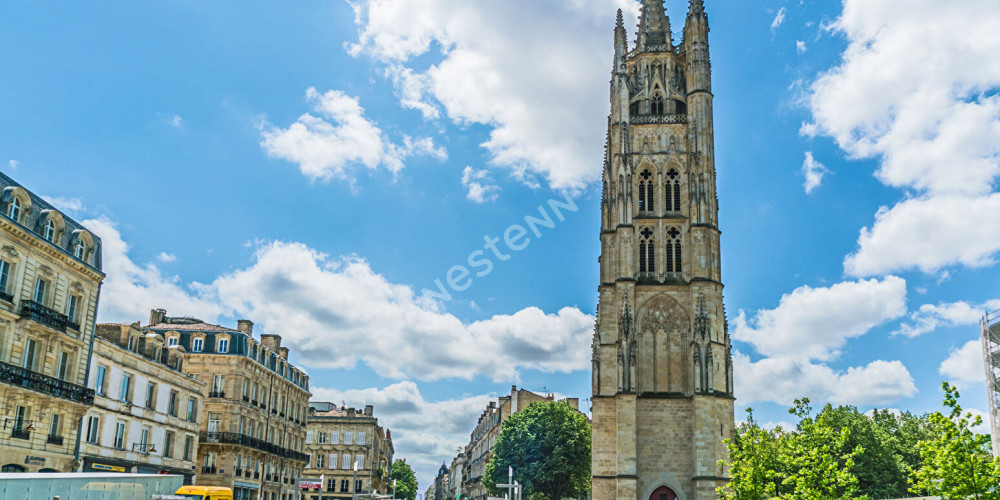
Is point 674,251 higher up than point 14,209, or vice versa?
point 674,251

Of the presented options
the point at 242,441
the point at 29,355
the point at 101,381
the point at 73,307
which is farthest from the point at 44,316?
the point at 242,441

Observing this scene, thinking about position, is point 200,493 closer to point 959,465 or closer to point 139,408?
point 139,408

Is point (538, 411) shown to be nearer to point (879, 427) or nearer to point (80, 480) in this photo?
point (879, 427)

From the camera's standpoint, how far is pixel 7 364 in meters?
28.5

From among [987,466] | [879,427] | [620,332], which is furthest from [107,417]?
[879,427]

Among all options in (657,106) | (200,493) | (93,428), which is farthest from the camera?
(657,106)

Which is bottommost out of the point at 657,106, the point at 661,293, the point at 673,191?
the point at 661,293

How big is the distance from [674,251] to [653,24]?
1758 cm

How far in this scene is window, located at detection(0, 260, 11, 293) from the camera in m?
28.8

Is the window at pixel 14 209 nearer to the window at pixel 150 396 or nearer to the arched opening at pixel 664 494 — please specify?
the window at pixel 150 396

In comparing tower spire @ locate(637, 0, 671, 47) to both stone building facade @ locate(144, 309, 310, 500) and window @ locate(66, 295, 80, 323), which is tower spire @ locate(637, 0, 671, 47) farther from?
window @ locate(66, 295, 80, 323)

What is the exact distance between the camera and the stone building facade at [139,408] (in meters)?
35.5

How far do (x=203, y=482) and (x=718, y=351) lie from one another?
3144cm

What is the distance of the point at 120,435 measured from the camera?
37.4 metres
